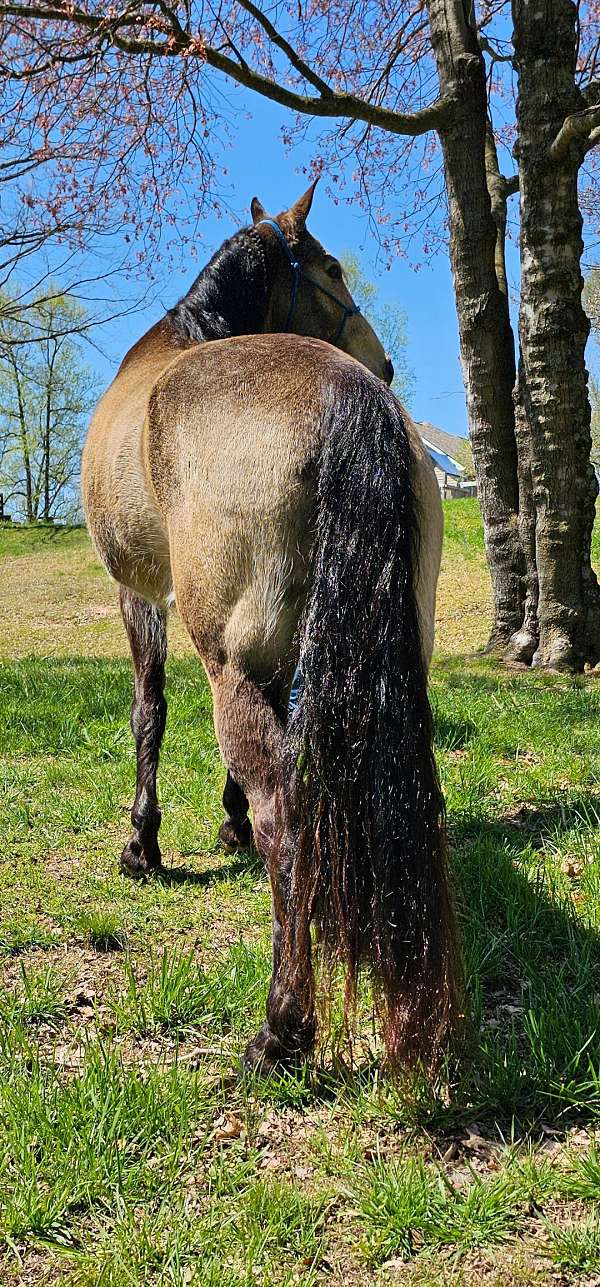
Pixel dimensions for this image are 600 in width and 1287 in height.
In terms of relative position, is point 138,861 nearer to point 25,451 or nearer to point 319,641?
point 319,641

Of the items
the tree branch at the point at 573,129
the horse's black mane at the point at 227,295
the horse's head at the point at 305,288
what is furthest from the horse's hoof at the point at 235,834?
the tree branch at the point at 573,129

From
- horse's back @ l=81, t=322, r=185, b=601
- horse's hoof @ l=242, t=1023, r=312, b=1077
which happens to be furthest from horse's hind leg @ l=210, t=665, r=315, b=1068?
horse's back @ l=81, t=322, r=185, b=601

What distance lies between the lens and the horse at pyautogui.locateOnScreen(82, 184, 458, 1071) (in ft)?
6.81

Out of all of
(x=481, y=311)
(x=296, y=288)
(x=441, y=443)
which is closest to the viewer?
(x=296, y=288)

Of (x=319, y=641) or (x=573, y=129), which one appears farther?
(x=573, y=129)

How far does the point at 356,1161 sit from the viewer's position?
1.98 m

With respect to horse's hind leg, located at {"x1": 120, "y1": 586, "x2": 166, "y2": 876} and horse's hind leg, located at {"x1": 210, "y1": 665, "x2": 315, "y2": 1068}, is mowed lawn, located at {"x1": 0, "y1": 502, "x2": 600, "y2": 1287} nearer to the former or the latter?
horse's hind leg, located at {"x1": 210, "y1": 665, "x2": 315, "y2": 1068}

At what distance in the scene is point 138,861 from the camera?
3730 millimetres

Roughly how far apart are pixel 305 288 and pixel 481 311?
4.24 m

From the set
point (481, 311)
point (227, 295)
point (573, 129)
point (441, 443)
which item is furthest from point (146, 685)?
point (441, 443)

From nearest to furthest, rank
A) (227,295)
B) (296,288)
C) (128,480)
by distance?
(128,480), (227,295), (296,288)

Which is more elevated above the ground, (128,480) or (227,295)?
(227,295)

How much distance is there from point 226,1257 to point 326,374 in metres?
2.08

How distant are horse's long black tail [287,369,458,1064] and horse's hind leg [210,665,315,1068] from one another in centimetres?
7
